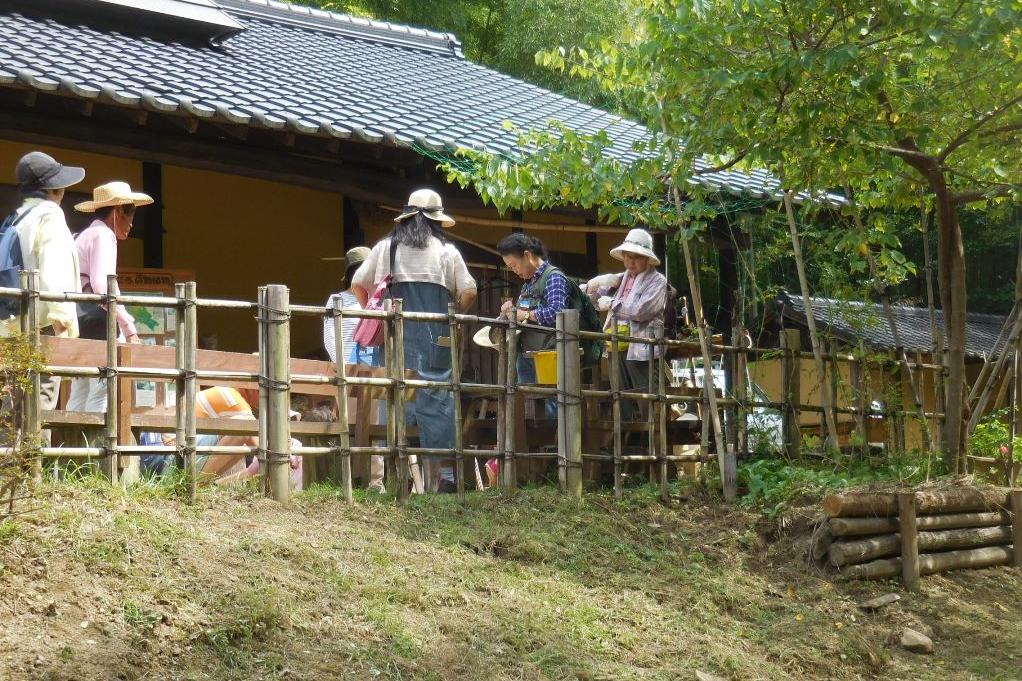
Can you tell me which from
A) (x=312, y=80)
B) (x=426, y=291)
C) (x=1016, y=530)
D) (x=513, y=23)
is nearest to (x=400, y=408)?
(x=426, y=291)

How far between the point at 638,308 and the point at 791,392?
146cm

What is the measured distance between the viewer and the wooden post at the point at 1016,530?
27.8 ft

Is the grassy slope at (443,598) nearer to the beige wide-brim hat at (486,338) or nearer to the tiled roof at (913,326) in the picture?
the beige wide-brim hat at (486,338)

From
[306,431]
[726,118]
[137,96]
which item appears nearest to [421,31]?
[137,96]

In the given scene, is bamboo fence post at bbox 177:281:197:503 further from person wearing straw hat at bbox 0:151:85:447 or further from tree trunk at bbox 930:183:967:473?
tree trunk at bbox 930:183:967:473

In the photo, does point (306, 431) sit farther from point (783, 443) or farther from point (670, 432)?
point (783, 443)

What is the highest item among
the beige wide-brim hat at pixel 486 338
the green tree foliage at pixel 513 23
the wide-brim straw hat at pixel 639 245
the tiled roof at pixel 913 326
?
the green tree foliage at pixel 513 23

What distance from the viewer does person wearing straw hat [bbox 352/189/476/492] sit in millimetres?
7441

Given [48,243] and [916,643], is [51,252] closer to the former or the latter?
[48,243]

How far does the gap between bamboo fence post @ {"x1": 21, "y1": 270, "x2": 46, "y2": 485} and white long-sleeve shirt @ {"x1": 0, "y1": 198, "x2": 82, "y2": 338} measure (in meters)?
0.33

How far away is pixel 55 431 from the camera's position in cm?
600

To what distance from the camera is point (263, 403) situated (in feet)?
21.3

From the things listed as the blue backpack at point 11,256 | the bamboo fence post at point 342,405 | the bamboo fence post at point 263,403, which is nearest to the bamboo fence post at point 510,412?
the bamboo fence post at point 342,405

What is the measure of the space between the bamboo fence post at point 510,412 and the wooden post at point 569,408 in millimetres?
332
